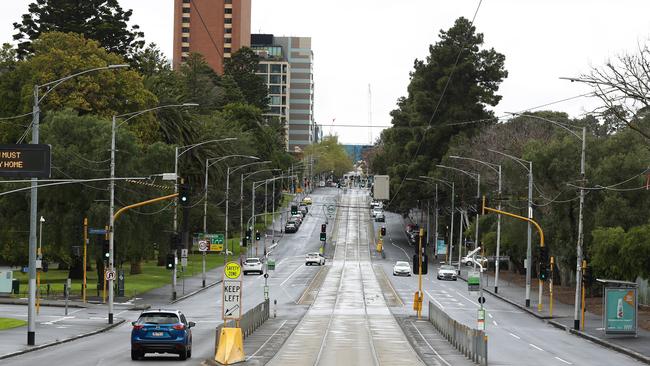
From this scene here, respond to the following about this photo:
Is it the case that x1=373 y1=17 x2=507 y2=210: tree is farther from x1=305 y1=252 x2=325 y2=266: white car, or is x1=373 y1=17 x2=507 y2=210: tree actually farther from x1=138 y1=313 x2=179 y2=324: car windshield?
x1=138 y1=313 x2=179 y2=324: car windshield

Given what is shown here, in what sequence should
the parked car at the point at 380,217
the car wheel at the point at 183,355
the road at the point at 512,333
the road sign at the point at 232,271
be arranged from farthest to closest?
the parked car at the point at 380,217
the road at the point at 512,333
the car wheel at the point at 183,355
the road sign at the point at 232,271

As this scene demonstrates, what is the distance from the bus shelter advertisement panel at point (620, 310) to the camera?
167 ft

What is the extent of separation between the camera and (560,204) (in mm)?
77750

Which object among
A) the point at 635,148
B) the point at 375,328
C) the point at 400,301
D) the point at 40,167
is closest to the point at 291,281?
the point at 400,301

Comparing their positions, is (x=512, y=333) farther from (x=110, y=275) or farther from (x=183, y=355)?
(x=183, y=355)

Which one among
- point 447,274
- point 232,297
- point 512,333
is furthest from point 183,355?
point 447,274

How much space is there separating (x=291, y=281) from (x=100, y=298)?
28.8m

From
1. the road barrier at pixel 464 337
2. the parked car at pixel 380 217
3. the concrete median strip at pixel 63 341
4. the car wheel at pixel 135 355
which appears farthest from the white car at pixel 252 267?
the parked car at pixel 380 217

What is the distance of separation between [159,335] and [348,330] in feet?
61.8

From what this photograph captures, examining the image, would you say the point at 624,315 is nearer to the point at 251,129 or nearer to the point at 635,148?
the point at 635,148

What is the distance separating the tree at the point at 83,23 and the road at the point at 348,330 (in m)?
29.3

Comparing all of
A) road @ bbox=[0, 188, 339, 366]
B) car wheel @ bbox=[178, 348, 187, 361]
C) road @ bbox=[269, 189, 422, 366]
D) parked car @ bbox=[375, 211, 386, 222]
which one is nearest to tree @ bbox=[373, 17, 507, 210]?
road @ bbox=[0, 188, 339, 366]

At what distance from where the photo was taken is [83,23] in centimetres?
10056

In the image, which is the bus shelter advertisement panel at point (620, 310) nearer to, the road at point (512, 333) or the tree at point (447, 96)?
the road at point (512, 333)
